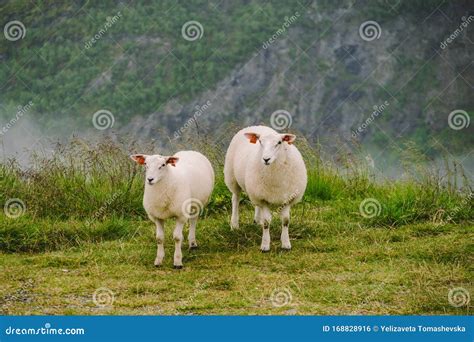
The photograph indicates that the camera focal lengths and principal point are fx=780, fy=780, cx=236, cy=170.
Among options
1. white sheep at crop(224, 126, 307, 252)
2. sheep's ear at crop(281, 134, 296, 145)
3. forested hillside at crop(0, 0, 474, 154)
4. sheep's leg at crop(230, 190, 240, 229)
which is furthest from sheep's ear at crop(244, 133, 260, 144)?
forested hillside at crop(0, 0, 474, 154)

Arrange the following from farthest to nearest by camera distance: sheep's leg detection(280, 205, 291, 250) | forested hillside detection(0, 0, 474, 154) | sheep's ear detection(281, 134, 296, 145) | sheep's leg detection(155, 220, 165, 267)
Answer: forested hillside detection(0, 0, 474, 154), sheep's leg detection(280, 205, 291, 250), sheep's ear detection(281, 134, 296, 145), sheep's leg detection(155, 220, 165, 267)

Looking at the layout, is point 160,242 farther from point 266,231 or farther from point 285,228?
point 285,228

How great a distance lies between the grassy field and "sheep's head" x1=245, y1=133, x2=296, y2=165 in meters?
1.16

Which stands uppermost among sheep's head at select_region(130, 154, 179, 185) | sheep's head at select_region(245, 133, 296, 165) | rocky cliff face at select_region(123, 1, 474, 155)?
rocky cliff face at select_region(123, 1, 474, 155)

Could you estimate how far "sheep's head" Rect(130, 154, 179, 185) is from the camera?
8.05m

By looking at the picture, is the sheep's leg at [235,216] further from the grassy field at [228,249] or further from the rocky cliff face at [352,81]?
the rocky cliff face at [352,81]

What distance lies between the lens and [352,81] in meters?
47.7

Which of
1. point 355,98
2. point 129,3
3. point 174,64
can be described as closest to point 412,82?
point 355,98

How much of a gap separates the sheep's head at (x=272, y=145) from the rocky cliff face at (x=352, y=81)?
30616 mm

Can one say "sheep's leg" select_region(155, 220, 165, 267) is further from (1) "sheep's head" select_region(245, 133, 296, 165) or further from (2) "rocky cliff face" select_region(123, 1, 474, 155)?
(2) "rocky cliff face" select_region(123, 1, 474, 155)

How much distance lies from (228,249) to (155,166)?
163 cm

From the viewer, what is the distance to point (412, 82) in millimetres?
Answer: 48906

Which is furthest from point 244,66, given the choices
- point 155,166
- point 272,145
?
point 155,166

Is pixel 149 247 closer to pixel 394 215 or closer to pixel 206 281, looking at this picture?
pixel 206 281
